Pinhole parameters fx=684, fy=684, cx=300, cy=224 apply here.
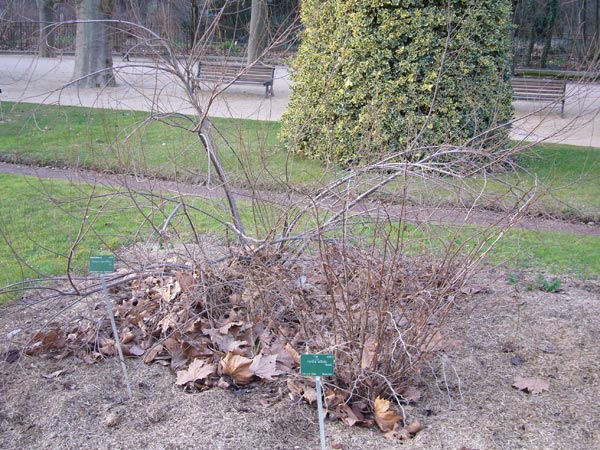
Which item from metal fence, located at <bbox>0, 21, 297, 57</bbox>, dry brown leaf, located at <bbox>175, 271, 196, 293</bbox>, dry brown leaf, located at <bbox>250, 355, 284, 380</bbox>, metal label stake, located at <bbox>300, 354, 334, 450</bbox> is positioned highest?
metal fence, located at <bbox>0, 21, 297, 57</bbox>

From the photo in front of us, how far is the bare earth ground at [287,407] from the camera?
3363mm

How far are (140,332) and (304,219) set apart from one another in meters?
1.54

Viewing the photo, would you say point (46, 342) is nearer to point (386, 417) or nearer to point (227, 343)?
point (227, 343)

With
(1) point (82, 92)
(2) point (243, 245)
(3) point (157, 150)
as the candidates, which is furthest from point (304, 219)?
(1) point (82, 92)

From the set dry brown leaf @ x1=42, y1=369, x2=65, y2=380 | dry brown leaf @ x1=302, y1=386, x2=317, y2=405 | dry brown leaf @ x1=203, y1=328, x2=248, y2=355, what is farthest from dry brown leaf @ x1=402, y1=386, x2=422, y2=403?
dry brown leaf @ x1=42, y1=369, x2=65, y2=380

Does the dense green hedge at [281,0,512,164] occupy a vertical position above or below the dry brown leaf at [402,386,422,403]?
above

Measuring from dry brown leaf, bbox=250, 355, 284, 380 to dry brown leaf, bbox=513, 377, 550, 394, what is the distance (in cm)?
137

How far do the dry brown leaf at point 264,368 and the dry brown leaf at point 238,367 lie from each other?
0.03m

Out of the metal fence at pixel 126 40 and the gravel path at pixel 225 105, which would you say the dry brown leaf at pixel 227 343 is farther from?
the metal fence at pixel 126 40

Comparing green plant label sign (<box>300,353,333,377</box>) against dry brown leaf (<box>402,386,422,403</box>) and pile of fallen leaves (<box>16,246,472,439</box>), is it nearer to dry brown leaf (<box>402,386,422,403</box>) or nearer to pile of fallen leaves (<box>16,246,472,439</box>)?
pile of fallen leaves (<box>16,246,472,439</box>)

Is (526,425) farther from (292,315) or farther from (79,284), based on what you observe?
(79,284)

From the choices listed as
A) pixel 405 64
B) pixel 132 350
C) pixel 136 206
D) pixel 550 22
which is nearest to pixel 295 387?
pixel 132 350

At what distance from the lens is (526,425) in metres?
3.54

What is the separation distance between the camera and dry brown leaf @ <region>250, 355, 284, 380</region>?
3814 mm
